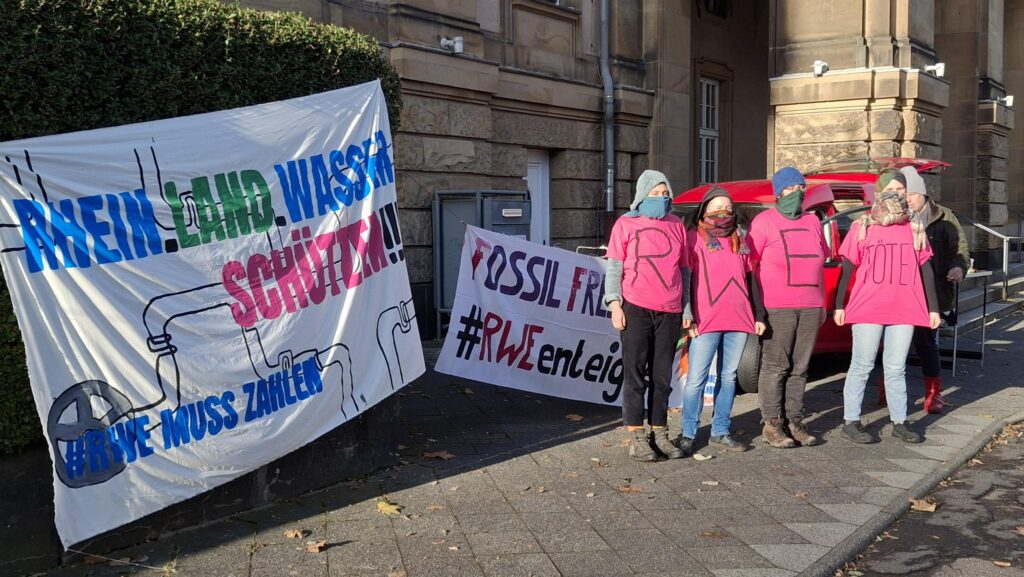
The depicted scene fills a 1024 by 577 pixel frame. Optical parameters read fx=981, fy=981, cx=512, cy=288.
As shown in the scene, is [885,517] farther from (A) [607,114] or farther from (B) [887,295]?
(A) [607,114]

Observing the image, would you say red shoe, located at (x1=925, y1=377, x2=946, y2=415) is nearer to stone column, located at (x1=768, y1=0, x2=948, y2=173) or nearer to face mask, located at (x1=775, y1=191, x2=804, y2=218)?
face mask, located at (x1=775, y1=191, x2=804, y2=218)

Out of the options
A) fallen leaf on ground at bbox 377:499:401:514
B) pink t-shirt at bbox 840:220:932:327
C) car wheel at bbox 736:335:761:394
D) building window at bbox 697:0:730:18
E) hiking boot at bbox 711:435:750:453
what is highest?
building window at bbox 697:0:730:18

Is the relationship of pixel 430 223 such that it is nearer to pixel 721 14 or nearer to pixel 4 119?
pixel 4 119

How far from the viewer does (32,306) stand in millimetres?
3928

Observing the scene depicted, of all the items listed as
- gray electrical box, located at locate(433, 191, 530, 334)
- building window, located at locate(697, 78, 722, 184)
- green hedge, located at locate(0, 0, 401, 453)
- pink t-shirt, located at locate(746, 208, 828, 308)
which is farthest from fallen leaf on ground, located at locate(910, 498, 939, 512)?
building window, located at locate(697, 78, 722, 184)

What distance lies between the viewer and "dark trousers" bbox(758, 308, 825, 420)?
652cm

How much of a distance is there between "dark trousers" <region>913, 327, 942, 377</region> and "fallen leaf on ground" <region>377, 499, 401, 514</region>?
4727 millimetres

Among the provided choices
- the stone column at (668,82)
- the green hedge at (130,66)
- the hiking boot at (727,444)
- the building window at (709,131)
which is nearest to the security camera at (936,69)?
A: the stone column at (668,82)

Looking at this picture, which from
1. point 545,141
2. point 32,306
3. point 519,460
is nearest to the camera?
point 32,306

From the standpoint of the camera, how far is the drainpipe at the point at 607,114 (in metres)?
15.7

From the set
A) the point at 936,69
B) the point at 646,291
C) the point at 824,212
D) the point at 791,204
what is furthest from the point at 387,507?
the point at 936,69

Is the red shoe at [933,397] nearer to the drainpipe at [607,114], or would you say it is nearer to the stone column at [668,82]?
the drainpipe at [607,114]

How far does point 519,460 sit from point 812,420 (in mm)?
2707

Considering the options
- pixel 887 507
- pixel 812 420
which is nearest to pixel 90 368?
pixel 887 507
